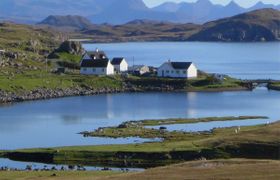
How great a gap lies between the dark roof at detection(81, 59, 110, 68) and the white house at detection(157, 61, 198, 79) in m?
9.19

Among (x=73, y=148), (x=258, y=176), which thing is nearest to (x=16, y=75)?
(x=73, y=148)

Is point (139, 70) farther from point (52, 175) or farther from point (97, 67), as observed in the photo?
point (52, 175)

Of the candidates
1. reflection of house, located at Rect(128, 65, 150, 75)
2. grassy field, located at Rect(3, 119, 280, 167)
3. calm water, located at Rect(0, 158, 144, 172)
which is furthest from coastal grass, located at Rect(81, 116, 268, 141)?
reflection of house, located at Rect(128, 65, 150, 75)

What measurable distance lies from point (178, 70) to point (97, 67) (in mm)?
13623

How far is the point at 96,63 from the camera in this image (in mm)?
118250

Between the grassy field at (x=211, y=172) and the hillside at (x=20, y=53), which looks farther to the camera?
the hillside at (x=20, y=53)

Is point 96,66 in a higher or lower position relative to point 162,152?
higher

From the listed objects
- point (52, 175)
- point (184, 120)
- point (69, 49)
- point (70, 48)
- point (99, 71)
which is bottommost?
point (52, 175)

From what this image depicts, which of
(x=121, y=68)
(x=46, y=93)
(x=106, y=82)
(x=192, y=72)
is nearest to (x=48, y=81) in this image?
(x=46, y=93)

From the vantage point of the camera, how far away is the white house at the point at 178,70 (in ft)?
373

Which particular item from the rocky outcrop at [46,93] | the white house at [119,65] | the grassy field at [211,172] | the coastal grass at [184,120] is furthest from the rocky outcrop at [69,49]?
the grassy field at [211,172]

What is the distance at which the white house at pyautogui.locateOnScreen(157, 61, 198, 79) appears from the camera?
373ft

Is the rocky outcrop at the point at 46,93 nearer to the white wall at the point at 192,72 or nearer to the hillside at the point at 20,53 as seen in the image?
the hillside at the point at 20,53

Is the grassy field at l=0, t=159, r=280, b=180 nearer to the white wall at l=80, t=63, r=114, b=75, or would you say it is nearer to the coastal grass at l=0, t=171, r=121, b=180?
the coastal grass at l=0, t=171, r=121, b=180
